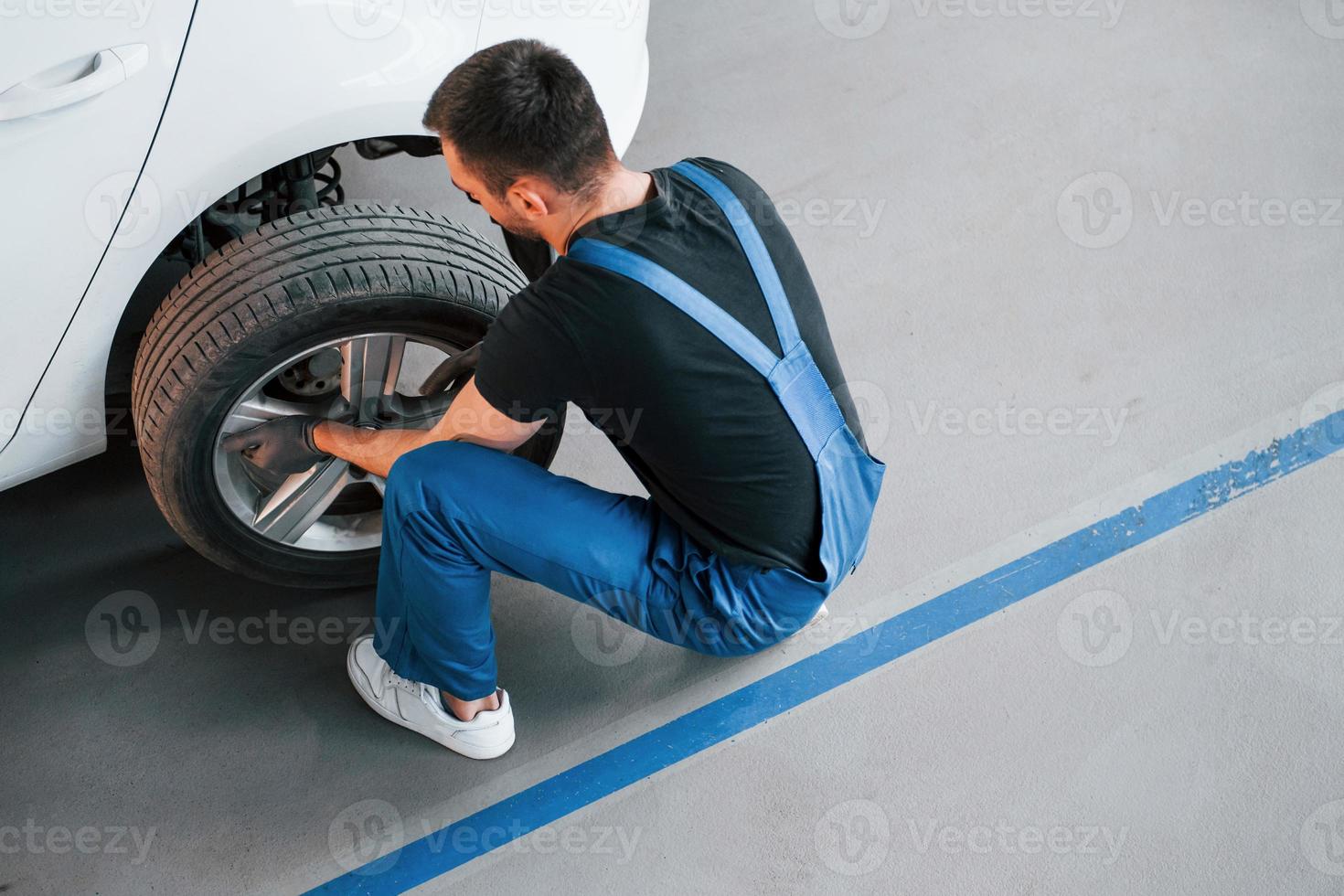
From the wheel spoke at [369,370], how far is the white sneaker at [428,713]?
0.49 metres

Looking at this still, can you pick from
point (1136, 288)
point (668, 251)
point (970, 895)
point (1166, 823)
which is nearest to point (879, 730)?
point (970, 895)

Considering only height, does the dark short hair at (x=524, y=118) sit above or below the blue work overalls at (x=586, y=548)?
above

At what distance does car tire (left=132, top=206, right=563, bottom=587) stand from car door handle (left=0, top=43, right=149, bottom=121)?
38cm

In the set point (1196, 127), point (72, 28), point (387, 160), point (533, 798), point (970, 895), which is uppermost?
point (72, 28)

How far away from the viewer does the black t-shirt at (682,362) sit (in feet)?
5.47

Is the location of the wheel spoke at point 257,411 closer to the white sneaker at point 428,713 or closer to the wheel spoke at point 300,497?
the wheel spoke at point 300,497

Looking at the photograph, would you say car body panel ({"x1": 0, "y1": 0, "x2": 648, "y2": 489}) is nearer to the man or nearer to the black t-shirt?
the man

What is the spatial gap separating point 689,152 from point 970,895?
205 centimetres

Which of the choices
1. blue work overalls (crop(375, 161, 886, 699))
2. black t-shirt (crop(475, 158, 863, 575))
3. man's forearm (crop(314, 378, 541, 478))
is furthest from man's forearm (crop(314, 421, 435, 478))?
black t-shirt (crop(475, 158, 863, 575))

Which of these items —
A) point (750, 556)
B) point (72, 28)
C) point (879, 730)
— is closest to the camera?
point (72, 28)

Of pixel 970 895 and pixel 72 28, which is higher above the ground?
pixel 72 28

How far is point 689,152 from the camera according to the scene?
3242 millimetres

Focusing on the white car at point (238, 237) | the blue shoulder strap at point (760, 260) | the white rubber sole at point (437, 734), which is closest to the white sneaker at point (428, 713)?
the white rubber sole at point (437, 734)

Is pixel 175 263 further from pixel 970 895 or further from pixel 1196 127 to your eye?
pixel 1196 127
